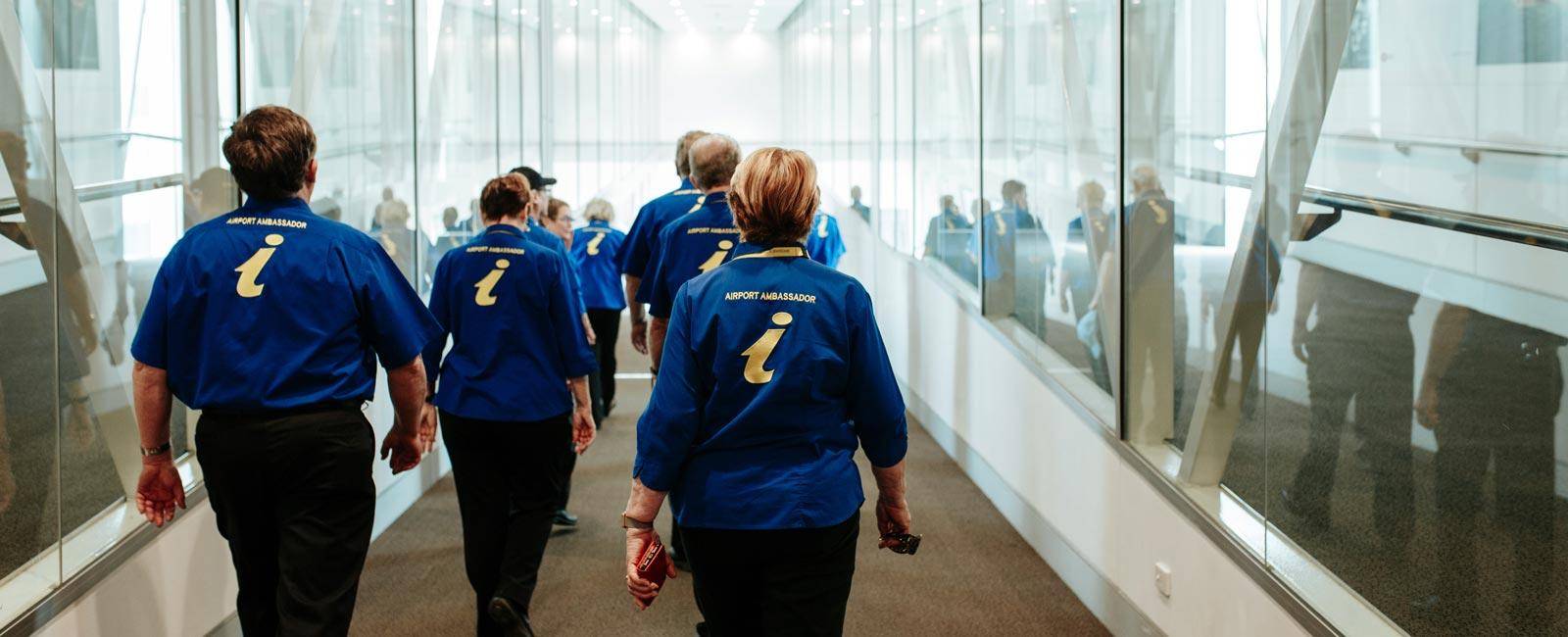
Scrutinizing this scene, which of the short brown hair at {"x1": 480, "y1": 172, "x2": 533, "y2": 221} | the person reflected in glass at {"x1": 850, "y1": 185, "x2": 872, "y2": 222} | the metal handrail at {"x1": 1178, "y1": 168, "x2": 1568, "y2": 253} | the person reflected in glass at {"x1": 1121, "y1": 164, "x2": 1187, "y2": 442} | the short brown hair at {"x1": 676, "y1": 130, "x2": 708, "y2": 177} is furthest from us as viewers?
the person reflected in glass at {"x1": 850, "y1": 185, "x2": 872, "y2": 222}

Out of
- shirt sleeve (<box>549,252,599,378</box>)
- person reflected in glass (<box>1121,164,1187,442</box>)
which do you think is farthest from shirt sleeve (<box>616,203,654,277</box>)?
person reflected in glass (<box>1121,164,1187,442</box>)

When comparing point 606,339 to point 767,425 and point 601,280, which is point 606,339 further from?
point 767,425

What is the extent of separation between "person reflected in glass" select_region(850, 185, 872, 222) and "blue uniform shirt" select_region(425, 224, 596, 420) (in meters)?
7.89

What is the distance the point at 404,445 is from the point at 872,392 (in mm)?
1378

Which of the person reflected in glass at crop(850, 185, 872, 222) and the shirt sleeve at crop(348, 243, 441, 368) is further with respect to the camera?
the person reflected in glass at crop(850, 185, 872, 222)

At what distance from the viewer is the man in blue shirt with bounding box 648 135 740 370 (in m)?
4.93

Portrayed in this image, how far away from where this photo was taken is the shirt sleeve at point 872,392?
2.66m

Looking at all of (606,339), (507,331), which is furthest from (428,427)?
(606,339)

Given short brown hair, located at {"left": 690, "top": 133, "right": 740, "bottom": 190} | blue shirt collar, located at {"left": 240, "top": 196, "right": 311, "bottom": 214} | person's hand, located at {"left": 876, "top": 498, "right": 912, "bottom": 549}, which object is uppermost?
short brown hair, located at {"left": 690, "top": 133, "right": 740, "bottom": 190}

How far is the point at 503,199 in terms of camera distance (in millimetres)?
4375

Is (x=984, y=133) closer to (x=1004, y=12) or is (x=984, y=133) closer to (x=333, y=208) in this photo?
(x=1004, y=12)

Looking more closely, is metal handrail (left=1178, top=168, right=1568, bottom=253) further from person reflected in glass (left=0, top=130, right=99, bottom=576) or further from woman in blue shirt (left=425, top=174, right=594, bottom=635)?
person reflected in glass (left=0, top=130, right=99, bottom=576)

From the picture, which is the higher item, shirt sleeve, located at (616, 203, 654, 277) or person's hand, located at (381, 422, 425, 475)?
shirt sleeve, located at (616, 203, 654, 277)

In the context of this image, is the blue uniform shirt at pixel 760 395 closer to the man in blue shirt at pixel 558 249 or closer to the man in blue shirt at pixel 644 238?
the man in blue shirt at pixel 558 249
